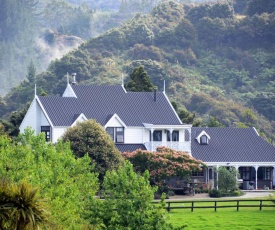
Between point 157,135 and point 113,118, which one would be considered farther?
point 157,135

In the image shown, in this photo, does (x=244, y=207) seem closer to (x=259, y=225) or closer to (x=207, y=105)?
(x=259, y=225)

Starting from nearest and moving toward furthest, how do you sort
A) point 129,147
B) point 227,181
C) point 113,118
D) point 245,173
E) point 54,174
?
point 54,174 → point 227,181 → point 129,147 → point 113,118 → point 245,173

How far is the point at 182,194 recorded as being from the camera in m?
72.6

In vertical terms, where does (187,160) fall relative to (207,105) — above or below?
below

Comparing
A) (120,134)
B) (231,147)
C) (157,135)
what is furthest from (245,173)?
(120,134)

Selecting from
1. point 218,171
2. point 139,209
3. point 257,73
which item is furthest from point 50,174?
point 257,73

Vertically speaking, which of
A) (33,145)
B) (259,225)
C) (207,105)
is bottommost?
(259,225)

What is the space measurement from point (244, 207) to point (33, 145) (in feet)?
52.9

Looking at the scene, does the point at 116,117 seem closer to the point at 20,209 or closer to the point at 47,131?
the point at 47,131

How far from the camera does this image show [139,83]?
88562 millimetres

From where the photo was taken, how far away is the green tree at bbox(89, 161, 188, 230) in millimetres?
41000

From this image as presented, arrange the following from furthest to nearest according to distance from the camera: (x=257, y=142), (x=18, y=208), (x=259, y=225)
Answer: (x=257, y=142) → (x=259, y=225) → (x=18, y=208)

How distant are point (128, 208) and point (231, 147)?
39.5 m

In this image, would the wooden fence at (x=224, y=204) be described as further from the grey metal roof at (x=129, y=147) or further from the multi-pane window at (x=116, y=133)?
the multi-pane window at (x=116, y=133)
